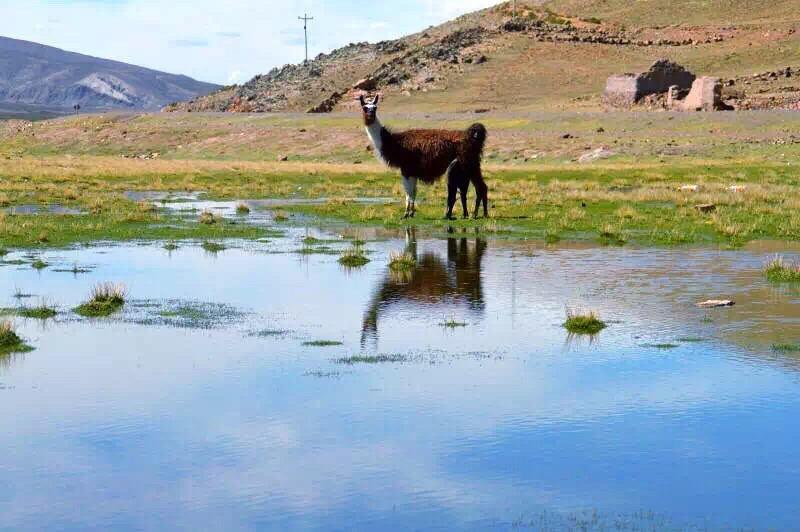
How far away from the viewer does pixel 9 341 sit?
12648 millimetres

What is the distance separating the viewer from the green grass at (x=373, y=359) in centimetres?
1181

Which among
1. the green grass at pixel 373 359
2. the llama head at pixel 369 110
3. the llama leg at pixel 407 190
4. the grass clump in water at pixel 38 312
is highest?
the llama head at pixel 369 110

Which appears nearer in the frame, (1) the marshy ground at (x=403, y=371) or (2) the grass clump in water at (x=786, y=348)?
(1) the marshy ground at (x=403, y=371)

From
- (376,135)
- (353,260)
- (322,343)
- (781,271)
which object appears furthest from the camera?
(376,135)

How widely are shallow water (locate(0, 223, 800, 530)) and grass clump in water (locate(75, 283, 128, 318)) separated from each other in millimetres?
325

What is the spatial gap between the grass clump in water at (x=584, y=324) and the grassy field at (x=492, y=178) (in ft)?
30.1

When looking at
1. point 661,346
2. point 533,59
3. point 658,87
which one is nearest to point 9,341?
point 661,346

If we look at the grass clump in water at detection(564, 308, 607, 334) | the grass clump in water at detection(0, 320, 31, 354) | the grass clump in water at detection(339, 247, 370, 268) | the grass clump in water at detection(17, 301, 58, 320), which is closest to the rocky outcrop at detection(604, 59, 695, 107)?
the grass clump in water at detection(339, 247, 370, 268)

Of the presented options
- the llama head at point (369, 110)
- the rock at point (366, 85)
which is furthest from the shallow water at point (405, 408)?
the rock at point (366, 85)

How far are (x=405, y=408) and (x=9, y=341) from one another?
17.0 feet

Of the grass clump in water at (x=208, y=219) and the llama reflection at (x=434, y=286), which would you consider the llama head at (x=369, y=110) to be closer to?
the grass clump in water at (x=208, y=219)

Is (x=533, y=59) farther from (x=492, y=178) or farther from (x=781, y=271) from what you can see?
(x=781, y=271)

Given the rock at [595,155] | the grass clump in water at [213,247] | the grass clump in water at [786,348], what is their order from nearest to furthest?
the grass clump in water at [786,348] < the grass clump in water at [213,247] < the rock at [595,155]

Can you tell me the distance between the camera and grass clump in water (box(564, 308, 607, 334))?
13.4 m
